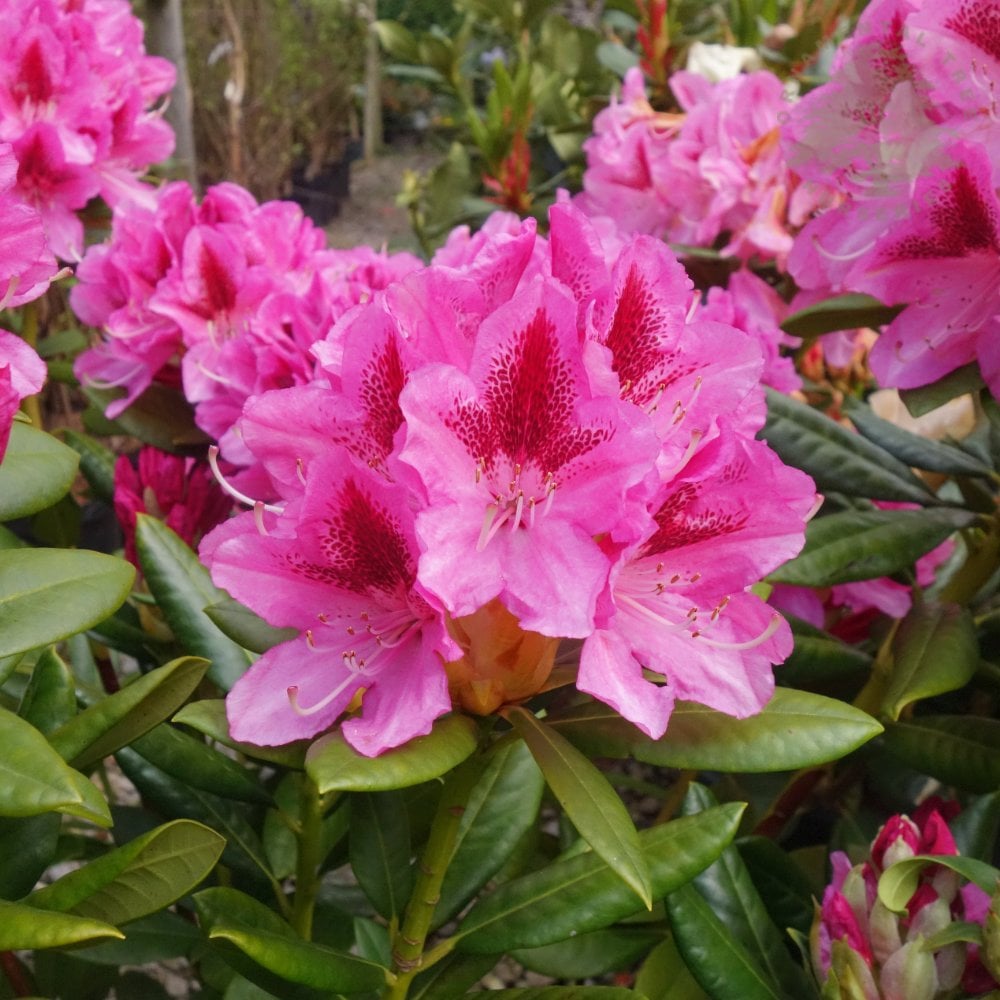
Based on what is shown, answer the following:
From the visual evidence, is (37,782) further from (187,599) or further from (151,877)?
(187,599)

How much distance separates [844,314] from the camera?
1154mm

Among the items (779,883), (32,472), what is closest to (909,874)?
(779,883)

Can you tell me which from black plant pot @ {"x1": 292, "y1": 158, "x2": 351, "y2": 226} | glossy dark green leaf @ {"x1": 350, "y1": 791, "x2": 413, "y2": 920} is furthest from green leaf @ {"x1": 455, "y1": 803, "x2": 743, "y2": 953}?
black plant pot @ {"x1": 292, "y1": 158, "x2": 351, "y2": 226}

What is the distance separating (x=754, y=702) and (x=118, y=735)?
38cm

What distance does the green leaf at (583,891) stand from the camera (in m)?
0.75

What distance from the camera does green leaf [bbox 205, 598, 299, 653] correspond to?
2.52 feet

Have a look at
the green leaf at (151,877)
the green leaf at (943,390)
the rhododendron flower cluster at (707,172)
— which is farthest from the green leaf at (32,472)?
the rhododendron flower cluster at (707,172)

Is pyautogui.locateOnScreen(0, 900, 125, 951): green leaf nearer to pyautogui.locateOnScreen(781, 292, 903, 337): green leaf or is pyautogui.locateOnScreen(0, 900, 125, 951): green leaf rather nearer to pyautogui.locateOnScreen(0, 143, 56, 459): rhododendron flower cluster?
pyautogui.locateOnScreen(0, 143, 56, 459): rhododendron flower cluster

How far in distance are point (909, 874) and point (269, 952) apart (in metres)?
0.43

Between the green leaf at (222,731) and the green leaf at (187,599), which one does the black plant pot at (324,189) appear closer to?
the green leaf at (187,599)

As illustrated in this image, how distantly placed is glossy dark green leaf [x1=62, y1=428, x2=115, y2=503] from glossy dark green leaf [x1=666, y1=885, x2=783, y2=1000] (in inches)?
32.0

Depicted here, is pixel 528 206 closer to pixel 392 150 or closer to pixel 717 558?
pixel 717 558

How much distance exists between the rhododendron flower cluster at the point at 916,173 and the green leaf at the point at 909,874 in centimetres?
41

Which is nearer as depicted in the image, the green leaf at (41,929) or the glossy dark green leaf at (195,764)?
the green leaf at (41,929)
